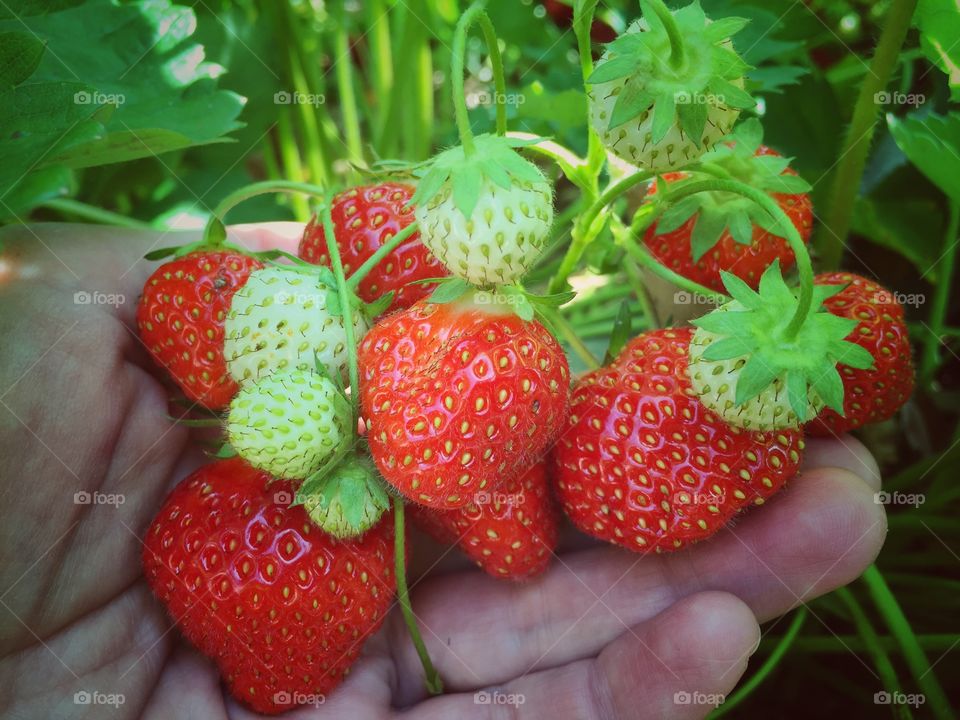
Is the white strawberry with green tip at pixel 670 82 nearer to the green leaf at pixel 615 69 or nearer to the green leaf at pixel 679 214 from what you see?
the green leaf at pixel 615 69

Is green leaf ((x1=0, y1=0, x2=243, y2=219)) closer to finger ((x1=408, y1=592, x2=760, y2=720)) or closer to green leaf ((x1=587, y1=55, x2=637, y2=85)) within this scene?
green leaf ((x1=587, y1=55, x2=637, y2=85))

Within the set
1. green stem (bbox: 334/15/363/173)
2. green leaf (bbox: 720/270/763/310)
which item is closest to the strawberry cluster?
green leaf (bbox: 720/270/763/310)

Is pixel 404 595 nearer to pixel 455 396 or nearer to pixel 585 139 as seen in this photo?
pixel 455 396

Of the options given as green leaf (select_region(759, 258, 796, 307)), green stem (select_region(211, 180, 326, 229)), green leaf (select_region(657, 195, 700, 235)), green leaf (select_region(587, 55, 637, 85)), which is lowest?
green leaf (select_region(759, 258, 796, 307))

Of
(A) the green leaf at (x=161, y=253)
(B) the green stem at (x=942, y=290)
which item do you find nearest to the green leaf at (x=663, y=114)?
(A) the green leaf at (x=161, y=253)

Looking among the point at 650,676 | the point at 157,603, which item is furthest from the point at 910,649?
the point at 157,603

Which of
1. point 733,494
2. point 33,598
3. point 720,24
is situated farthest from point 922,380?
point 33,598

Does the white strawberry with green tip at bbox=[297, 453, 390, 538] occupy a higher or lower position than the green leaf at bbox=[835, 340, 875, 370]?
lower
